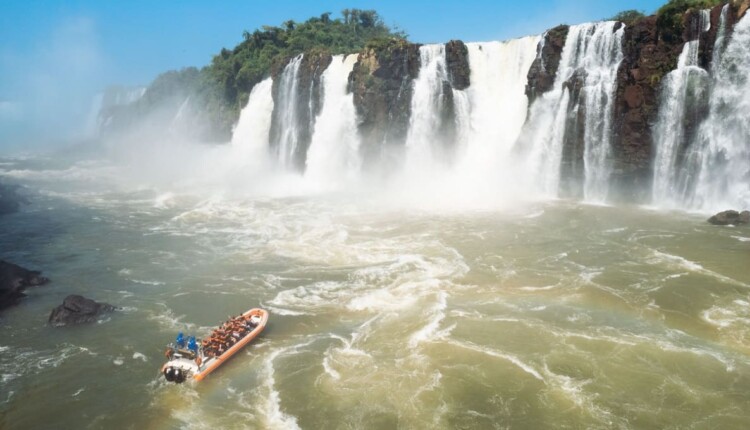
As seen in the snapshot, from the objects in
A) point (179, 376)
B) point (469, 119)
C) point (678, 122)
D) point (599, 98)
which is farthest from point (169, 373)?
point (469, 119)

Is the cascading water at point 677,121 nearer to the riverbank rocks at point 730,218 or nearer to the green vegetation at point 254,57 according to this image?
the riverbank rocks at point 730,218

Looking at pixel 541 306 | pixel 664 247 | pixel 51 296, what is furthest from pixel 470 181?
pixel 51 296

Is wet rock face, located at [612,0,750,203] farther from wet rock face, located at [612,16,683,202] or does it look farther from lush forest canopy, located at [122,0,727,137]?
lush forest canopy, located at [122,0,727,137]

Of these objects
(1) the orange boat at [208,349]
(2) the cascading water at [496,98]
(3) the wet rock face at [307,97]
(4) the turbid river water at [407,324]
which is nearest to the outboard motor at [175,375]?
(1) the orange boat at [208,349]

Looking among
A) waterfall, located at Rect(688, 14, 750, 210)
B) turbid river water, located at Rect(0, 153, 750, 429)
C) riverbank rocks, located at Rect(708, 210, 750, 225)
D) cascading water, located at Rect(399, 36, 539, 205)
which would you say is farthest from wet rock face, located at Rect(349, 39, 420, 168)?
riverbank rocks, located at Rect(708, 210, 750, 225)

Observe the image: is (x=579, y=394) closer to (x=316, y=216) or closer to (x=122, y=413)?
(x=122, y=413)

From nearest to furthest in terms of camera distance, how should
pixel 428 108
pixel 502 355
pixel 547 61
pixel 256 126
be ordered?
pixel 502 355
pixel 547 61
pixel 428 108
pixel 256 126

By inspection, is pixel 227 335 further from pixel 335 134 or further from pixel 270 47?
pixel 270 47
